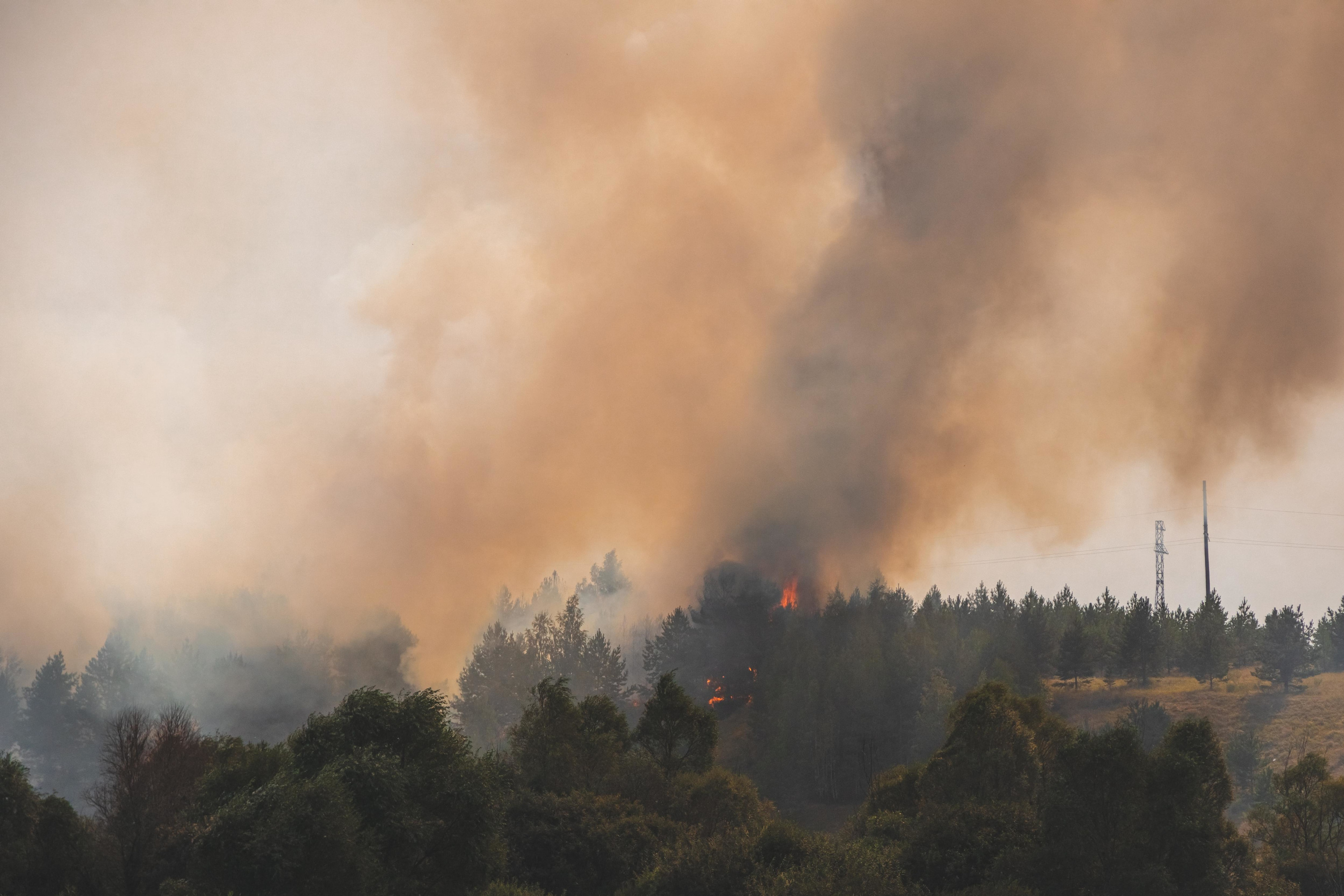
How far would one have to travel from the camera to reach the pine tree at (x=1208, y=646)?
15925cm

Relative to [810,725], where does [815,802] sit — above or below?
below

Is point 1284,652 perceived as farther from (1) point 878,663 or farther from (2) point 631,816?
(2) point 631,816

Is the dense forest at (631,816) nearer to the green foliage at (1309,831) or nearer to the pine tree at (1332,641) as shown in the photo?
the green foliage at (1309,831)

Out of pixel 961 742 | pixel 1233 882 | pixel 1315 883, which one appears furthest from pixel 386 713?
pixel 1315 883

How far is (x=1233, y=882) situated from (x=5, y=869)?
71.8 meters

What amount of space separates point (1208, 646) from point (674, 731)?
11287 cm

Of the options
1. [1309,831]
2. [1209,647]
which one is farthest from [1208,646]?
[1309,831]

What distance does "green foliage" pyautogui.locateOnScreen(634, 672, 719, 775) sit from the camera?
89.5m

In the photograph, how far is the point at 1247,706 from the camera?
486ft

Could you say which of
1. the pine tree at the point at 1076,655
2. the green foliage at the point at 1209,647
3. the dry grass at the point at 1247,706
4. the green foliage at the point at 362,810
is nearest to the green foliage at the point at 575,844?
the green foliage at the point at 362,810

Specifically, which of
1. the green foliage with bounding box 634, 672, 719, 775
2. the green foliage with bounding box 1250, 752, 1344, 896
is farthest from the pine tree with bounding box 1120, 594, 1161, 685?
the green foliage with bounding box 634, 672, 719, 775

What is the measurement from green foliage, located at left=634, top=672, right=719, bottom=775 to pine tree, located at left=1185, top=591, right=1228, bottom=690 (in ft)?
349

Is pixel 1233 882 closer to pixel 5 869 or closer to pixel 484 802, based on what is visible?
pixel 484 802

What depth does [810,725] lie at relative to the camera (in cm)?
15188
